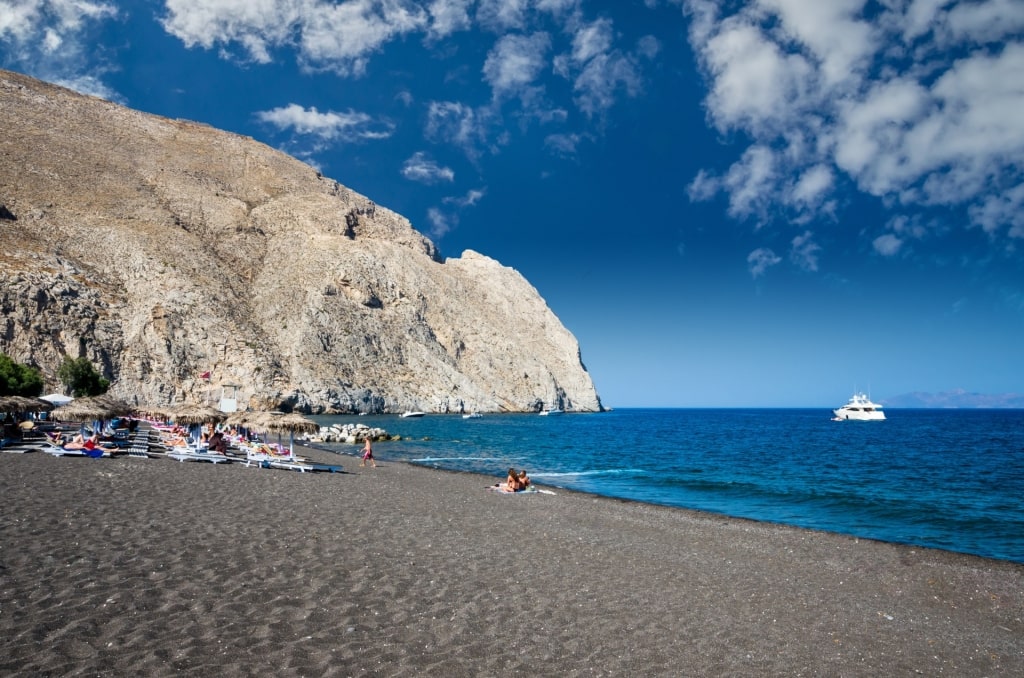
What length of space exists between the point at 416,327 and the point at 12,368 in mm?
58637

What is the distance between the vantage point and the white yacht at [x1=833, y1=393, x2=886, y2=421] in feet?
350

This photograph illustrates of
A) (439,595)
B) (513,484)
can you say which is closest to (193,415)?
(513,484)

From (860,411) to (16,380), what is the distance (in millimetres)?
122450

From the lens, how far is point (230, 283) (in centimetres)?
8125

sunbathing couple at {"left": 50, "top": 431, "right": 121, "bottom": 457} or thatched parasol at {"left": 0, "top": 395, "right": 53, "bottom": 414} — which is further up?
thatched parasol at {"left": 0, "top": 395, "right": 53, "bottom": 414}

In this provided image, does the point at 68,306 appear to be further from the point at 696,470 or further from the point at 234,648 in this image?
the point at 234,648

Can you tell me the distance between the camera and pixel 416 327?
97.2m

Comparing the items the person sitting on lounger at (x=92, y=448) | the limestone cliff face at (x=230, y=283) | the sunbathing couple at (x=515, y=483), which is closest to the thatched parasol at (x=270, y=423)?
the person sitting on lounger at (x=92, y=448)

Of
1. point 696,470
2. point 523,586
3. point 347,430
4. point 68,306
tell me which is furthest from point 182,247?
point 523,586

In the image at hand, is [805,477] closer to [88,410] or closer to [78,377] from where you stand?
[88,410]

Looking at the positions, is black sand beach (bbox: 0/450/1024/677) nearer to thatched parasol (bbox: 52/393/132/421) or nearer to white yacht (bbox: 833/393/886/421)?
thatched parasol (bbox: 52/393/132/421)

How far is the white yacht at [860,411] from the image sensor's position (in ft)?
350

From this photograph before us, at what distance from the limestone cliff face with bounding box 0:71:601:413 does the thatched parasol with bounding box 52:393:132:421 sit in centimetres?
2761

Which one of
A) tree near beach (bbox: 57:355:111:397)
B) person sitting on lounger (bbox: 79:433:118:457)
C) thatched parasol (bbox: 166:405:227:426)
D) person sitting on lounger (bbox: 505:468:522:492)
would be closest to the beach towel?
person sitting on lounger (bbox: 505:468:522:492)
